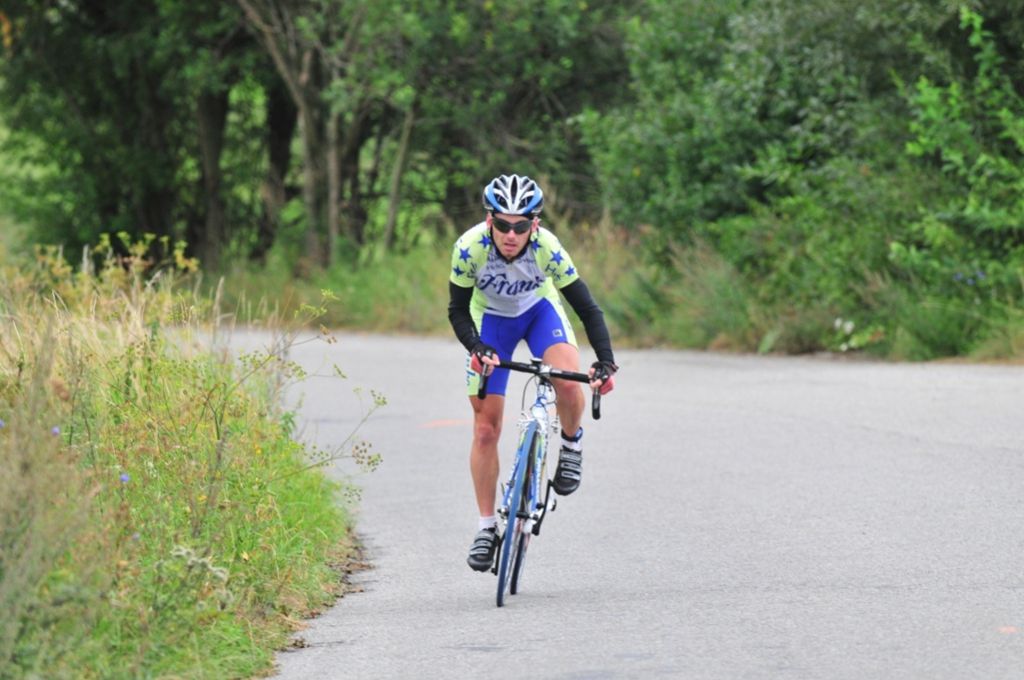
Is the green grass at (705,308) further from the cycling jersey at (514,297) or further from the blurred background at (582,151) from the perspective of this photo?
the cycling jersey at (514,297)

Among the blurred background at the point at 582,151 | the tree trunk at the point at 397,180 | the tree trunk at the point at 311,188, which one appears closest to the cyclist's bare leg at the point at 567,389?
the blurred background at the point at 582,151

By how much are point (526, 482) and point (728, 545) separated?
1.53 meters

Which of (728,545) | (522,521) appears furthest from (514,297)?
(728,545)

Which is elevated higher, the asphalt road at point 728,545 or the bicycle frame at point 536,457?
the bicycle frame at point 536,457

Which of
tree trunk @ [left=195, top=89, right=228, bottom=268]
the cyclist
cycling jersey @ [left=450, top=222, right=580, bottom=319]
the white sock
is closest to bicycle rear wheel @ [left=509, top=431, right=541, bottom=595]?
the cyclist

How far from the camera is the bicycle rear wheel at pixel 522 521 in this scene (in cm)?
841

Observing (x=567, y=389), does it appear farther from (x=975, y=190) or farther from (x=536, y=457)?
(x=975, y=190)

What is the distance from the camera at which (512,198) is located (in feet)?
27.4

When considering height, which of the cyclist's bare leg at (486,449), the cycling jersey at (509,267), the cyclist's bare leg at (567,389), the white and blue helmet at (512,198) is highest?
the white and blue helmet at (512,198)

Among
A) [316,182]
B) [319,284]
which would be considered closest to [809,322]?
[319,284]

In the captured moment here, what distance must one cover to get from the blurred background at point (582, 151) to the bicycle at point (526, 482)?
2.81m

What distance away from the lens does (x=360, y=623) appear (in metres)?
8.05

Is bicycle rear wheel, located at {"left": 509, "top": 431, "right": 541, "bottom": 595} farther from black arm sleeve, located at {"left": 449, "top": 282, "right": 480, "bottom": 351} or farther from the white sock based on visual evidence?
black arm sleeve, located at {"left": 449, "top": 282, "right": 480, "bottom": 351}

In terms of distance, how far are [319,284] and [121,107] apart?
879 cm
